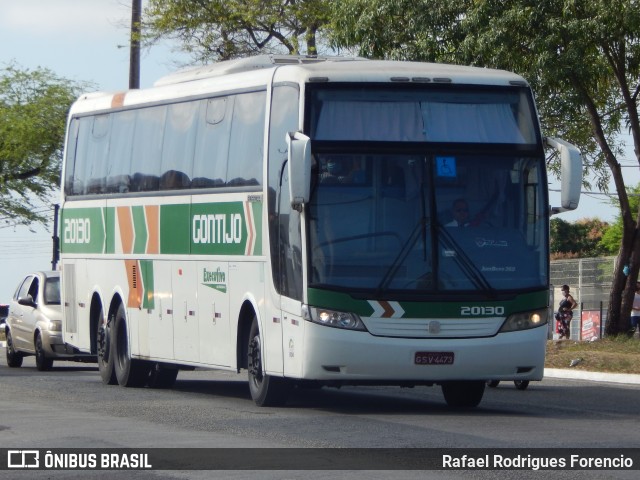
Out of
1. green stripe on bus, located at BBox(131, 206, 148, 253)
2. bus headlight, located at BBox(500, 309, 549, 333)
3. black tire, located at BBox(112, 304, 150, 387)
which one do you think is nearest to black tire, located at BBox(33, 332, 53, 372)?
black tire, located at BBox(112, 304, 150, 387)

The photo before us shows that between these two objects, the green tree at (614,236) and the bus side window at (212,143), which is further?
the green tree at (614,236)

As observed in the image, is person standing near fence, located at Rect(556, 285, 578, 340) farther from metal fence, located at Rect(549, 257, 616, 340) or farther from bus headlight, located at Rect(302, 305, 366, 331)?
bus headlight, located at Rect(302, 305, 366, 331)

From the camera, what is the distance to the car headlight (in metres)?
26.0

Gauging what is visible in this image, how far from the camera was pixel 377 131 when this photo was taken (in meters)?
15.9

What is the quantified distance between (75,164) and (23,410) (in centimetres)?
768

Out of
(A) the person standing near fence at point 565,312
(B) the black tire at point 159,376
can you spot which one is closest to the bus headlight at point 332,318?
(B) the black tire at point 159,376

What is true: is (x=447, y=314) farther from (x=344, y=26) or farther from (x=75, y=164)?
(x=344, y=26)

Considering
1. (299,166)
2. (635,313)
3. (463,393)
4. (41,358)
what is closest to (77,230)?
(41,358)

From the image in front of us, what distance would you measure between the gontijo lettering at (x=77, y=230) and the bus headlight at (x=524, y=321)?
8.30 meters

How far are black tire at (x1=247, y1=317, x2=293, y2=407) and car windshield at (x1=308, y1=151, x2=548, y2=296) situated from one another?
5.15 feet

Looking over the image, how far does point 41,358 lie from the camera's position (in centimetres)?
2612

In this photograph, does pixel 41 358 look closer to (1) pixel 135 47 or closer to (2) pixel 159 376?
(2) pixel 159 376

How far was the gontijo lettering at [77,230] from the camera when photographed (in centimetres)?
2238

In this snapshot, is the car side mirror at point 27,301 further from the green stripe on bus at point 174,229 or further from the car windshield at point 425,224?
the car windshield at point 425,224
